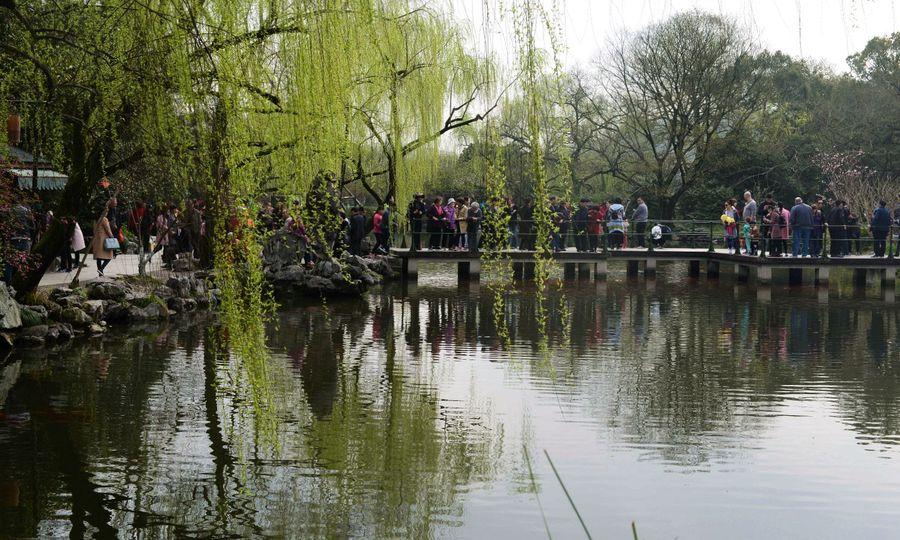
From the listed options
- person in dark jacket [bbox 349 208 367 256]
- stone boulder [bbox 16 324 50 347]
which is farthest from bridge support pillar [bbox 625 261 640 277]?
stone boulder [bbox 16 324 50 347]

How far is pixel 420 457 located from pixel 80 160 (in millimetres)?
5585

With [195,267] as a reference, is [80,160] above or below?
above

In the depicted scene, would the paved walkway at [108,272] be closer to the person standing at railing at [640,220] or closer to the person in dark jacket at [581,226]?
the person in dark jacket at [581,226]

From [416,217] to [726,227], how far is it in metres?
8.06

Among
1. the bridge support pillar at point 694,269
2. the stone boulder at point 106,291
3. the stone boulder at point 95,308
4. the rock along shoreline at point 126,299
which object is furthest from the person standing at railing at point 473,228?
the stone boulder at point 95,308

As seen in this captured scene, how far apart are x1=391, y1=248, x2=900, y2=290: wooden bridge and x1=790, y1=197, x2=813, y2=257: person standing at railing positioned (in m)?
0.23

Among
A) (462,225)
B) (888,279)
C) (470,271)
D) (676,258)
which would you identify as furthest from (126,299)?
(888,279)

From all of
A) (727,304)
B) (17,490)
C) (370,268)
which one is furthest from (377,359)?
(370,268)

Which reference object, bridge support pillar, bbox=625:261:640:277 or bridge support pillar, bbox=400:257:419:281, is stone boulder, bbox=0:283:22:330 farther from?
bridge support pillar, bbox=625:261:640:277

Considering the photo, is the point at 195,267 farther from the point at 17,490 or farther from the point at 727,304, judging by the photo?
the point at 17,490

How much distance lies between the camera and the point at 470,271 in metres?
23.7

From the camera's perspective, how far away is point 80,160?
437 inches

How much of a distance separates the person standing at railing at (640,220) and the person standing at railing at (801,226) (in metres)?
3.99

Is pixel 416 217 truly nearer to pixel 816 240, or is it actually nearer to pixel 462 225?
pixel 462 225
